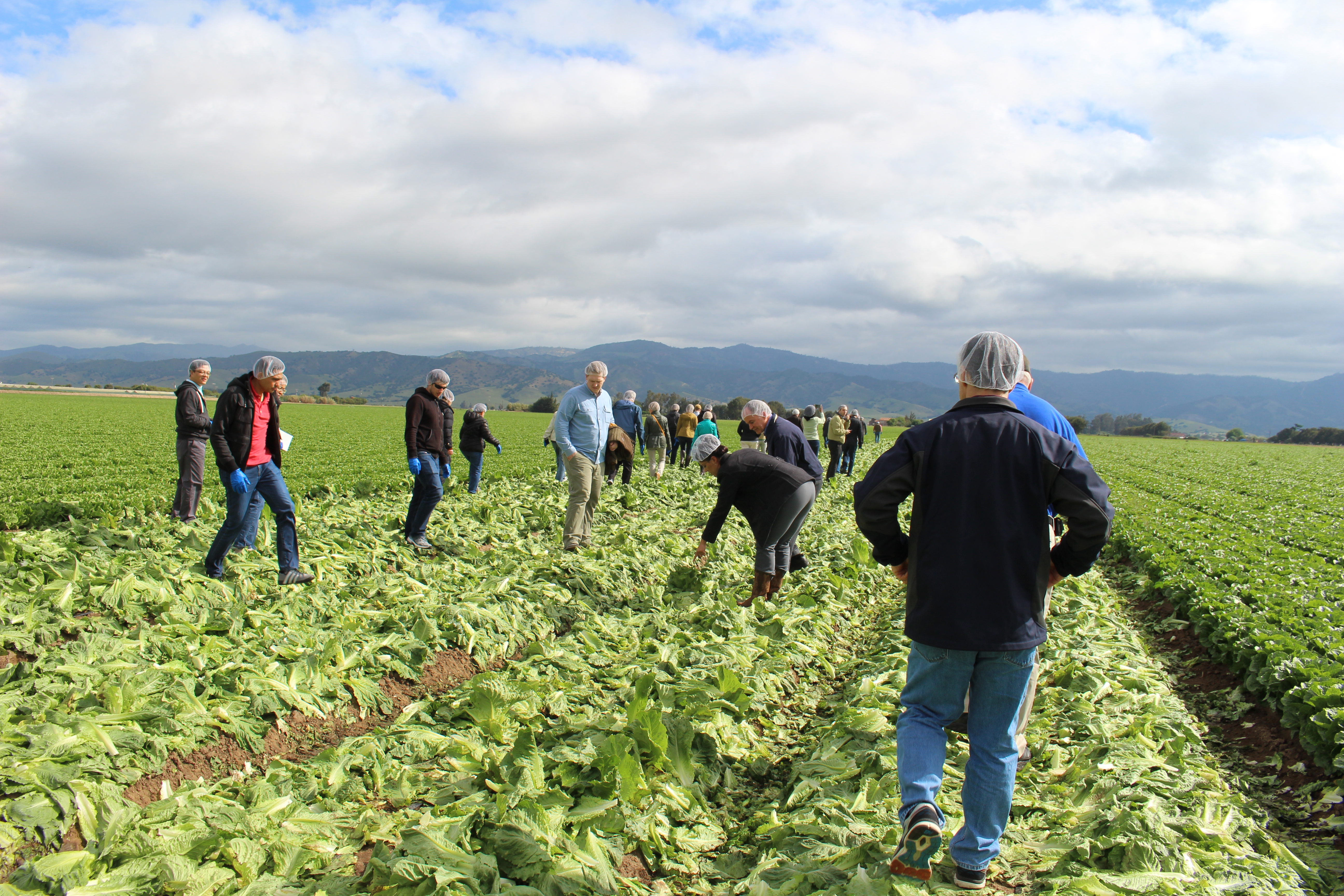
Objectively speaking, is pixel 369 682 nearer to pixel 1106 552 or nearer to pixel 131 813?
pixel 131 813

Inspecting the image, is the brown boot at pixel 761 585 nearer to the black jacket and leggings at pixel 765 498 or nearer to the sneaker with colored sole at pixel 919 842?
the black jacket and leggings at pixel 765 498

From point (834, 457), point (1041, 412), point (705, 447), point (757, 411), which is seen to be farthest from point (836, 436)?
point (1041, 412)

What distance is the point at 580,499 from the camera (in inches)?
358

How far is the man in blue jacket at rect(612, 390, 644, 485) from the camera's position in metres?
15.0

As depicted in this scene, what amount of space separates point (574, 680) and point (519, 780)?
167 cm

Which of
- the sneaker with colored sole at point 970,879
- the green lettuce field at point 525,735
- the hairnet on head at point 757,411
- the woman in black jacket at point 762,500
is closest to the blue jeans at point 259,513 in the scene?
the green lettuce field at point 525,735

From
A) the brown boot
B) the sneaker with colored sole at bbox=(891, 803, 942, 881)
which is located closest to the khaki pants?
the brown boot

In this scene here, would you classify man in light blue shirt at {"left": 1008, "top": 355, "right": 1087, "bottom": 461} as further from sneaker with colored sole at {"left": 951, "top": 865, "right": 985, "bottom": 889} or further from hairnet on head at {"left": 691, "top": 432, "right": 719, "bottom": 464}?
hairnet on head at {"left": 691, "top": 432, "right": 719, "bottom": 464}

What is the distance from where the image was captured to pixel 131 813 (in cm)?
350

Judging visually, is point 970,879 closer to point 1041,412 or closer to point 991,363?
point 991,363

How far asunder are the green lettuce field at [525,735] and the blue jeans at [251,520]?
1.19ft

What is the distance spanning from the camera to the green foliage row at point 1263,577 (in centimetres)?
526

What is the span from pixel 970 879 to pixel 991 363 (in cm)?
226

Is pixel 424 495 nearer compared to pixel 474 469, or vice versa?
pixel 424 495
